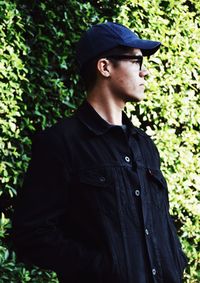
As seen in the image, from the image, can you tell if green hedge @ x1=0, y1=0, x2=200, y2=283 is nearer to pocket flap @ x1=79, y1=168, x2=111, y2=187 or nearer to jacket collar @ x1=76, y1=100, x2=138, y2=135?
jacket collar @ x1=76, y1=100, x2=138, y2=135

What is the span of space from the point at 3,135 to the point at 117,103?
119 centimetres

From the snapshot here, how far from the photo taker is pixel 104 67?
2986mm

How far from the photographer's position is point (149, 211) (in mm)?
2775

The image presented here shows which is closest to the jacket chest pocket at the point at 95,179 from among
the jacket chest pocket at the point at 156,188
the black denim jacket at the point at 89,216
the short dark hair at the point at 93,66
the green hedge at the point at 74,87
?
the black denim jacket at the point at 89,216

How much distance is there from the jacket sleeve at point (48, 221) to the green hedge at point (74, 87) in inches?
46.2

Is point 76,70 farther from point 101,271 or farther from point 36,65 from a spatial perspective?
point 101,271

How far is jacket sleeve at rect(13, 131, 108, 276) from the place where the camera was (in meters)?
2.60

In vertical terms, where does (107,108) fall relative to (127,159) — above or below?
above

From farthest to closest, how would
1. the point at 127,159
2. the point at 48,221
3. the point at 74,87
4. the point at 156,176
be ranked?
1. the point at 74,87
2. the point at 156,176
3. the point at 127,159
4. the point at 48,221

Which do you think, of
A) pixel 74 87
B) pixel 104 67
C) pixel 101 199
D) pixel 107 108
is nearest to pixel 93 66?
pixel 104 67

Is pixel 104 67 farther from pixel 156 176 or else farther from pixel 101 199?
pixel 101 199

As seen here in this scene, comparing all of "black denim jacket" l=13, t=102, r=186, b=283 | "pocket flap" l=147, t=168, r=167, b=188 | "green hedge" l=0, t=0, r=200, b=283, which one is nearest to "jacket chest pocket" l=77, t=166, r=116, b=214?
"black denim jacket" l=13, t=102, r=186, b=283

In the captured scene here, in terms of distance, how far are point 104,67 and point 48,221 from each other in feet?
2.82

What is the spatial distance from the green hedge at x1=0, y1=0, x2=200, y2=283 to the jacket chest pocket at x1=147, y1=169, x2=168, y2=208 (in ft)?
4.14
